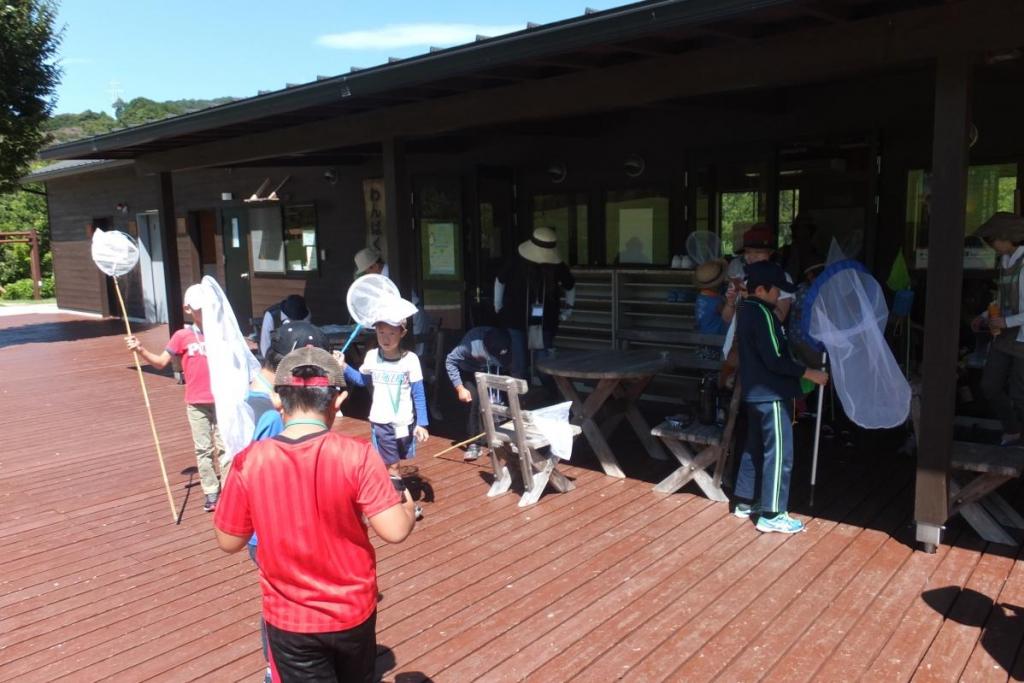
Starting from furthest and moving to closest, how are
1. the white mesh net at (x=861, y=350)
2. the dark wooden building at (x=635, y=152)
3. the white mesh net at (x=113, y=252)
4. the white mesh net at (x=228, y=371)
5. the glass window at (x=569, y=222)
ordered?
the glass window at (x=569, y=222)
the white mesh net at (x=113, y=252)
the white mesh net at (x=861, y=350)
the dark wooden building at (x=635, y=152)
the white mesh net at (x=228, y=371)

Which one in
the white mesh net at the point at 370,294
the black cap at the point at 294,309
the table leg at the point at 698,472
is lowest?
the table leg at the point at 698,472

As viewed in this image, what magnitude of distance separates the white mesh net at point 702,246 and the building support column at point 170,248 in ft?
18.9

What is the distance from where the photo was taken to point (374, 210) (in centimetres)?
1030

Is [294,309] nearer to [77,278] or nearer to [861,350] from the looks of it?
[861,350]

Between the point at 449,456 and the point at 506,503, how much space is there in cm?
118

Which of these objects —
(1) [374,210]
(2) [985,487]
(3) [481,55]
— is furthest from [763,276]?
(1) [374,210]

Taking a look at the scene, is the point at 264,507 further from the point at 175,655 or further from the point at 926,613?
the point at 926,613

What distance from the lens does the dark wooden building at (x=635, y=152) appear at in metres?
3.71

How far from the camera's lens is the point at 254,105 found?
20.3 ft

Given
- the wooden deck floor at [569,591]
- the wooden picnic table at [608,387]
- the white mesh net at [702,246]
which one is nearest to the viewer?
the wooden deck floor at [569,591]

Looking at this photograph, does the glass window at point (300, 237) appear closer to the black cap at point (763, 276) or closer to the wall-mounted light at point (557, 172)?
the wall-mounted light at point (557, 172)

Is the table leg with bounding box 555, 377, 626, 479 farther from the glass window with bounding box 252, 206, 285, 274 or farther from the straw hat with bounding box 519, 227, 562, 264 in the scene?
the glass window with bounding box 252, 206, 285, 274

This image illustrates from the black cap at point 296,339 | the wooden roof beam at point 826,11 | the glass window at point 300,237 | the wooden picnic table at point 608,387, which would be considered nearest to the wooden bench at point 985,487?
the wooden picnic table at point 608,387

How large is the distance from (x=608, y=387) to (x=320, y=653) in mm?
3229
